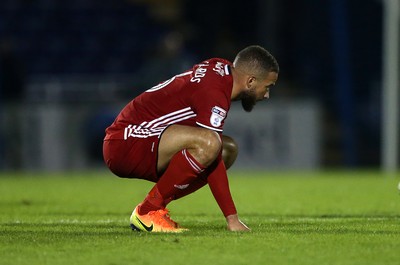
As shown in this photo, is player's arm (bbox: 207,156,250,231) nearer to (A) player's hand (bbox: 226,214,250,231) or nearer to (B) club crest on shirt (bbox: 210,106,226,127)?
(A) player's hand (bbox: 226,214,250,231)

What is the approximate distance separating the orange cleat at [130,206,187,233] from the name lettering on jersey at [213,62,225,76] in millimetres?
975

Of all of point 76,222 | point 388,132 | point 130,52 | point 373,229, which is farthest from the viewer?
point 130,52

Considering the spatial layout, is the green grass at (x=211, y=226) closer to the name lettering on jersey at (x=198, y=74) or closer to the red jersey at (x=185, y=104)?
the red jersey at (x=185, y=104)

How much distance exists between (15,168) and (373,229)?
10.3 metres

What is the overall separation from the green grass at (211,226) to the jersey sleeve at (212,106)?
0.70 meters

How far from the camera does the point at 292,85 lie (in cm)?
1777

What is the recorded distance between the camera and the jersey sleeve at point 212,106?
6172 mm

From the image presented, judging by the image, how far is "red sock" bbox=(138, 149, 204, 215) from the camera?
6289 millimetres

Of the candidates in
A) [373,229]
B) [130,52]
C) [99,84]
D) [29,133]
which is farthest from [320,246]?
[130,52]

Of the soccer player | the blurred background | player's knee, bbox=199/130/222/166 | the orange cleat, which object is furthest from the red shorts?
the blurred background

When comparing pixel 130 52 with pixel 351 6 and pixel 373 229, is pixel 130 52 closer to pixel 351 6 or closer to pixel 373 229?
pixel 351 6

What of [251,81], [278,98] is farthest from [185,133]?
[278,98]

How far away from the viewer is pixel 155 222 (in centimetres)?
642

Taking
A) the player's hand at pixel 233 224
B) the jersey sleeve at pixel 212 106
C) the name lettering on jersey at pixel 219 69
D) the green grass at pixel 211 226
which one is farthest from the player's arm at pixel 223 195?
the name lettering on jersey at pixel 219 69
